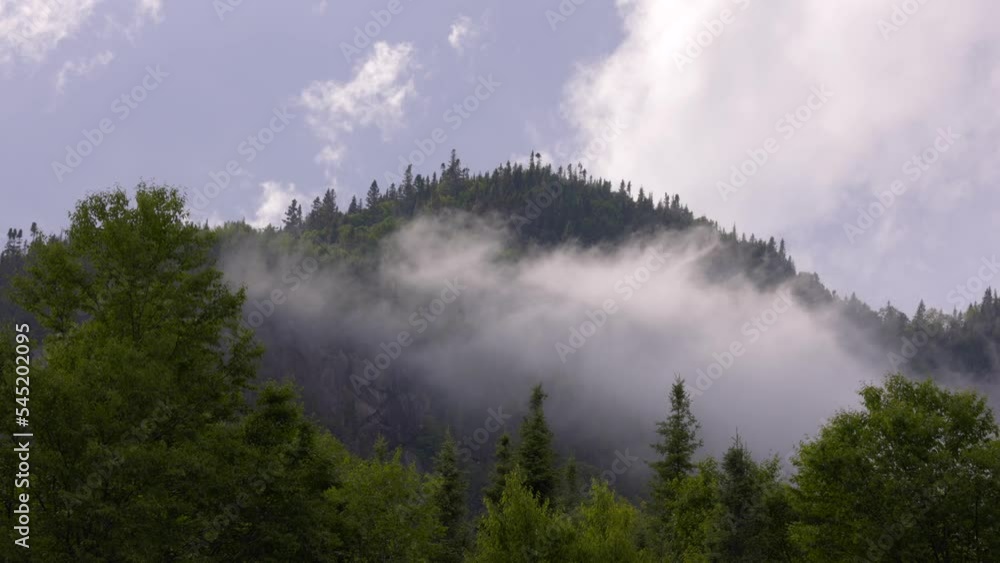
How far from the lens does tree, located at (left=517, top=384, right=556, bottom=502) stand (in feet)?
155

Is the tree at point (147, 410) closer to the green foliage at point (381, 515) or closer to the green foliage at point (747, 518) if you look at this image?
the green foliage at point (381, 515)

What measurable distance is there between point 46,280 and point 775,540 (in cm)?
3218

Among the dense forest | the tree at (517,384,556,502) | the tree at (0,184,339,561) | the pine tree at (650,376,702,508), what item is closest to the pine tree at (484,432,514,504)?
the tree at (517,384,556,502)

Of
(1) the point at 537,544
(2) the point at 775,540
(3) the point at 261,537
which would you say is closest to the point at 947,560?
(2) the point at 775,540

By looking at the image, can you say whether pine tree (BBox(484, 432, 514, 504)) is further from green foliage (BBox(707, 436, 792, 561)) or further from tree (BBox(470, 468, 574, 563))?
tree (BBox(470, 468, 574, 563))

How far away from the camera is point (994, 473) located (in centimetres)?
2672

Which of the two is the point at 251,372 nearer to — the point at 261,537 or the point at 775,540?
the point at 261,537

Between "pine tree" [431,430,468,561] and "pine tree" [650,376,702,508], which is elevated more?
"pine tree" [650,376,702,508]

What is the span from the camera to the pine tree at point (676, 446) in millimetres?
52062

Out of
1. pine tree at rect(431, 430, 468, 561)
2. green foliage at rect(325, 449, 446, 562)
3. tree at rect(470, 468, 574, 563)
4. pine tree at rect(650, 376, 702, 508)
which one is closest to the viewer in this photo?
tree at rect(470, 468, 574, 563)

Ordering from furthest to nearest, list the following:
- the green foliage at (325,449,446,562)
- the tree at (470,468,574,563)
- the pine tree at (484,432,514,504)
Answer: the pine tree at (484,432,514,504), the green foliage at (325,449,446,562), the tree at (470,468,574,563)

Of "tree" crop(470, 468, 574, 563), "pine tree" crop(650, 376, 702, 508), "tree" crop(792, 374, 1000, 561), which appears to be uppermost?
Answer: "pine tree" crop(650, 376, 702, 508)

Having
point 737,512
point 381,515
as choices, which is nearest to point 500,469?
point 381,515

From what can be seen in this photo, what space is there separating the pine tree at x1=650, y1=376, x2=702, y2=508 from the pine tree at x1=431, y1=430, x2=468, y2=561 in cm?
1431
